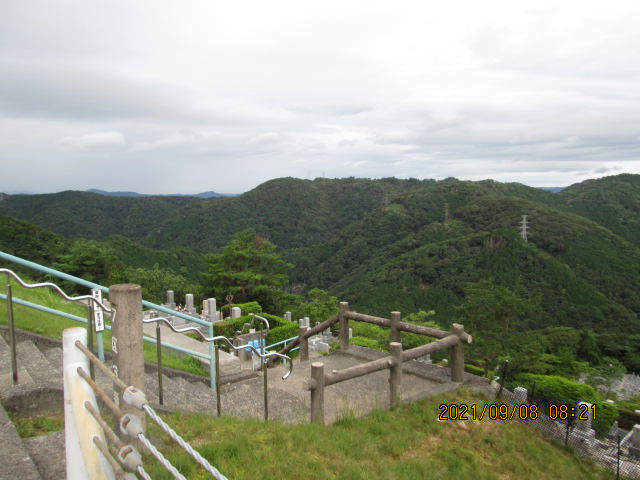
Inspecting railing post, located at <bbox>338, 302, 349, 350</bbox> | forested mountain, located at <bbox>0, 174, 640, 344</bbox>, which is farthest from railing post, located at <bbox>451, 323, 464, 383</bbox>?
forested mountain, located at <bbox>0, 174, 640, 344</bbox>

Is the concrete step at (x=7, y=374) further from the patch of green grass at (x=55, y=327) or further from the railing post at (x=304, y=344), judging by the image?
the railing post at (x=304, y=344)

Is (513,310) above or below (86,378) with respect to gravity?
below

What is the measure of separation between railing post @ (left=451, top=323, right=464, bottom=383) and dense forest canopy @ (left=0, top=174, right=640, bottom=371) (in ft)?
45.3

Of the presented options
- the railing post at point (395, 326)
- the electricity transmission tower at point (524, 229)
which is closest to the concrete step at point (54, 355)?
the railing post at point (395, 326)

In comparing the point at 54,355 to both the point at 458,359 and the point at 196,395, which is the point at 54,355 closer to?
the point at 196,395

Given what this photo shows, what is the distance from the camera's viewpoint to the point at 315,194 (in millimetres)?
146875

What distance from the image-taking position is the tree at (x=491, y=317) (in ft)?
46.8

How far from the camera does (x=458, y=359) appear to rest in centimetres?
547

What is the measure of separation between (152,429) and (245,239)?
2661 centimetres

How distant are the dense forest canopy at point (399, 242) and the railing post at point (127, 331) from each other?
59.6 ft

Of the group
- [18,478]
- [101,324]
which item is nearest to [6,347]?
[101,324]

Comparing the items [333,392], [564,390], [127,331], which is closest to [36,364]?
[127,331]

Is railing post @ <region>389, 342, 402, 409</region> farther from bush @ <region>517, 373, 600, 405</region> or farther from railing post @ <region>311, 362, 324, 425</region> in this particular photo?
bush @ <region>517, 373, 600, 405</region>

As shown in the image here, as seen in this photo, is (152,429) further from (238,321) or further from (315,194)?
(315,194)
